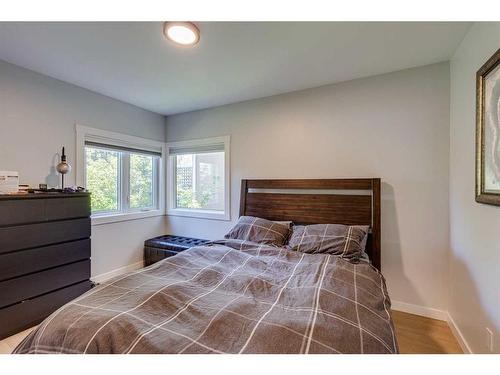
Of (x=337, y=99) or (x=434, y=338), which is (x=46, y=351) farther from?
(x=337, y=99)

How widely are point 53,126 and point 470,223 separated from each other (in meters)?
3.90

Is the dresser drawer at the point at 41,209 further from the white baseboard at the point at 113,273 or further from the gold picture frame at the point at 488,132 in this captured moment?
the gold picture frame at the point at 488,132

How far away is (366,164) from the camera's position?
97.4 inches

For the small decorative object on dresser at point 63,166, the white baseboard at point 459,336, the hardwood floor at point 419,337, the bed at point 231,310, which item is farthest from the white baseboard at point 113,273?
the white baseboard at point 459,336

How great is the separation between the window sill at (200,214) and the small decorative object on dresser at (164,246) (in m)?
0.35

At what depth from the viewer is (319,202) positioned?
8.61ft

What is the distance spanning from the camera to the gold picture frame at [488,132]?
1.35m

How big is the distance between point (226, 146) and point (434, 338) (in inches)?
115

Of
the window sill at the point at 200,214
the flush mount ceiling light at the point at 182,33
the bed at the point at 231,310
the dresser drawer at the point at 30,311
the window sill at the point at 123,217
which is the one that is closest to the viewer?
the bed at the point at 231,310

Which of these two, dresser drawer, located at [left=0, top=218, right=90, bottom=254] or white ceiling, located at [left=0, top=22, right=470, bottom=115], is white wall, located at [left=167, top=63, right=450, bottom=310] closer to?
white ceiling, located at [left=0, top=22, right=470, bottom=115]

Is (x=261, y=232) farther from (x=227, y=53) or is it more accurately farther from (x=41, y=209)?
(x=41, y=209)

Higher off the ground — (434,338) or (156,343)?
(156,343)

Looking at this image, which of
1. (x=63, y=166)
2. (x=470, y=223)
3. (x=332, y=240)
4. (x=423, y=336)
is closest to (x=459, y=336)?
(x=423, y=336)
